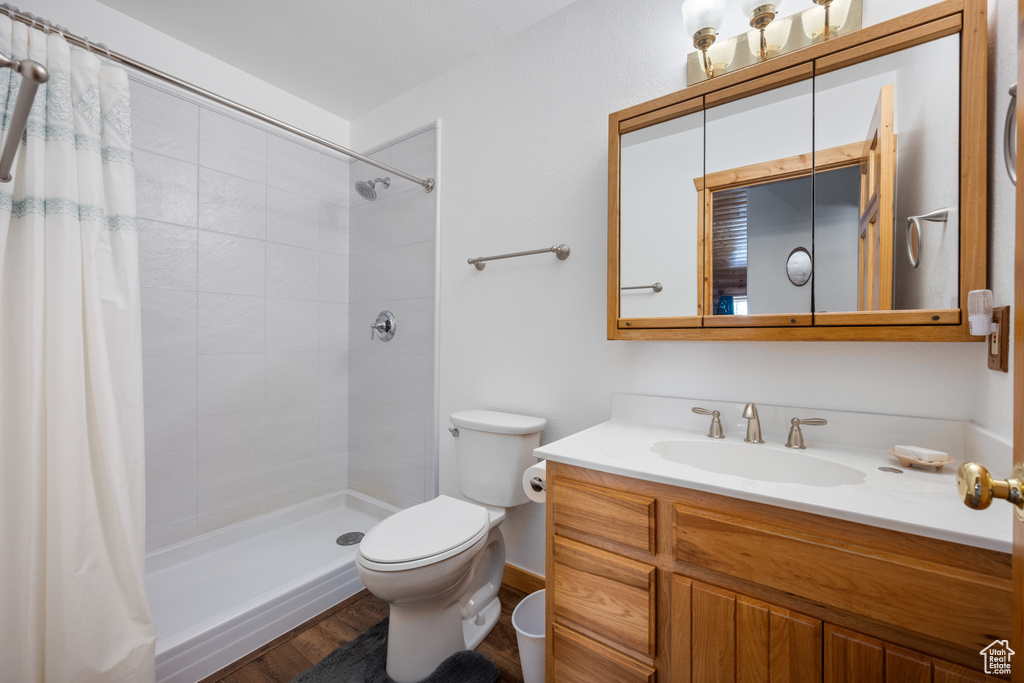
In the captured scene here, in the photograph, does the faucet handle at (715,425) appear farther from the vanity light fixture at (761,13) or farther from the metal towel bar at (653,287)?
the vanity light fixture at (761,13)

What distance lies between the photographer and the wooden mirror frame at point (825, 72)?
38.2 inches

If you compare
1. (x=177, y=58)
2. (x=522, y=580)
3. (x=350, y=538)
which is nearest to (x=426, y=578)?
(x=522, y=580)

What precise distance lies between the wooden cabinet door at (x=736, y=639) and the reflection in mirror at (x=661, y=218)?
0.81 m

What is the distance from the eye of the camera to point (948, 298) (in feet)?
3.30

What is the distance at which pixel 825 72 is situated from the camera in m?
1.16

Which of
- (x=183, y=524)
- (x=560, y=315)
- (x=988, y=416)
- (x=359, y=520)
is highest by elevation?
(x=560, y=315)

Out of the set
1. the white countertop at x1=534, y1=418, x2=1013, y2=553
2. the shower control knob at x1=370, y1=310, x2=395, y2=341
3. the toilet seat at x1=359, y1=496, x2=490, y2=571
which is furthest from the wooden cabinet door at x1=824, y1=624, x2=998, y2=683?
the shower control knob at x1=370, y1=310, x2=395, y2=341

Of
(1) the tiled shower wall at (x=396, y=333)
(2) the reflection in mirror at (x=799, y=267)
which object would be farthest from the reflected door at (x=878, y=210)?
(1) the tiled shower wall at (x=396, y=333)

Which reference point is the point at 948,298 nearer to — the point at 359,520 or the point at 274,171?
the point at 359,520

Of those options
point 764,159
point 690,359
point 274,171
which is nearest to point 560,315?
point 690,359

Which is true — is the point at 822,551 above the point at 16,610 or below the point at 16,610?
above

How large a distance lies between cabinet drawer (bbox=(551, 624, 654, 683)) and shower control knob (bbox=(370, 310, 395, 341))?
1662 millimetres

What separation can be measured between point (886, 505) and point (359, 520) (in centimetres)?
233

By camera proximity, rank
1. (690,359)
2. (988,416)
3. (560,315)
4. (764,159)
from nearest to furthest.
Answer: (988,416), (764,159), (690,359), (560,315)
